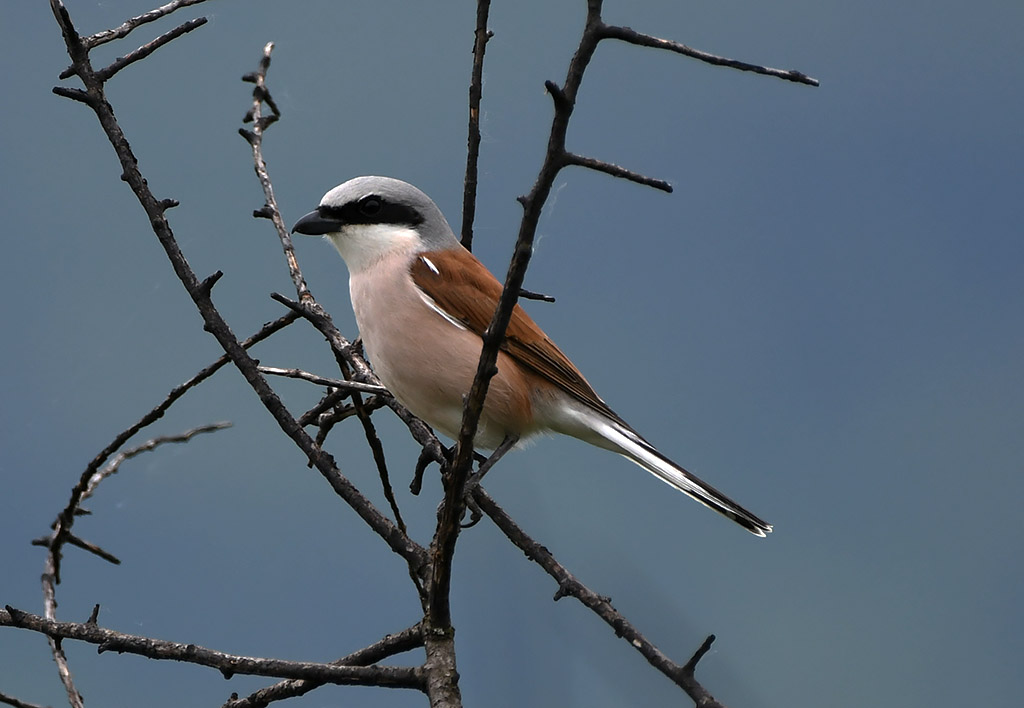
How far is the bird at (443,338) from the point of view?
234 centimetres

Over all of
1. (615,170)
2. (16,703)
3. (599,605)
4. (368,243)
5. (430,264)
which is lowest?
(599,605)

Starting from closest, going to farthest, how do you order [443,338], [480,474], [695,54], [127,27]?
[695,54] < [127,27] < [480,474] < [443,338]

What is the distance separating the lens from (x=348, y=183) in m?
2.68

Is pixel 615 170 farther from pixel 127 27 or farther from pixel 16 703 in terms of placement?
pixel 16 703

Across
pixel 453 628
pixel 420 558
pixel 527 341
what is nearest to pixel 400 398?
pixel 527 341

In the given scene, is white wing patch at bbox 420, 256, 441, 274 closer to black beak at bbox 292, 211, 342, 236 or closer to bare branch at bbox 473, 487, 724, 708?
black beak at bbox 292, 211, 342, 236

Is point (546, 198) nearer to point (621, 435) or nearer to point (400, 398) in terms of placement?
point (400, 398)

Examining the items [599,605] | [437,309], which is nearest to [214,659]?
[599,605]

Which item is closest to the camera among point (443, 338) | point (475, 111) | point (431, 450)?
point (475, 111)

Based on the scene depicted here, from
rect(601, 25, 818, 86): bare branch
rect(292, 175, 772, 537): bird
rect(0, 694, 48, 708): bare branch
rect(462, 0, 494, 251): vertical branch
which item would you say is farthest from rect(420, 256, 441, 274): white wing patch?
rect(601, 25, 818, 86): bare branch

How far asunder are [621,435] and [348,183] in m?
0.99

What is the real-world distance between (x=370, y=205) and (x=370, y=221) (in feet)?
0.14

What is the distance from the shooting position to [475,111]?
6.90 ft

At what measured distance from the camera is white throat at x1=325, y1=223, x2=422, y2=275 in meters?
2.63
